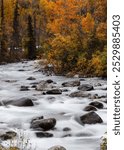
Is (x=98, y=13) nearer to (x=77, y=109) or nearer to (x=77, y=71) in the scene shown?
(x=77, y=71)

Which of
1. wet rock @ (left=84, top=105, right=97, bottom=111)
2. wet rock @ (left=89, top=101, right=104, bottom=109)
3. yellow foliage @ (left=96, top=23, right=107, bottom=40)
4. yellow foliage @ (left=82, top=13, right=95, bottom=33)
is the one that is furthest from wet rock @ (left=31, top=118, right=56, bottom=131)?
yellow foliage @ (left=82, top=13, right=95, bottom=33)

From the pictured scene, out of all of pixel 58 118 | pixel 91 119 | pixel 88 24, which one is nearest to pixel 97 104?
pixel 58 118

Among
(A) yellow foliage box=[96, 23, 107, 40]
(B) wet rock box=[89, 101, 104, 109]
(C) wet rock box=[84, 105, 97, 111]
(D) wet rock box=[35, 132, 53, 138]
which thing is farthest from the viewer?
(A) yellow foliage box=[96, 23, 107, 40]

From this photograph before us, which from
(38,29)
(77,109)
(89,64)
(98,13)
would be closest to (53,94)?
(77,109)

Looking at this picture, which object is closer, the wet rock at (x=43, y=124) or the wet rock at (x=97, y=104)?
the wet rock at (x=43, y=124)

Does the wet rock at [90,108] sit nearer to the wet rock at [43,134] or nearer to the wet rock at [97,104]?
the wet rock at [97,104]

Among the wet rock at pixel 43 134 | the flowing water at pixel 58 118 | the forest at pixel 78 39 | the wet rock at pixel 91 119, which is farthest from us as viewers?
the forest at pixel 78 39

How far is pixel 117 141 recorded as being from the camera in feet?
7.16

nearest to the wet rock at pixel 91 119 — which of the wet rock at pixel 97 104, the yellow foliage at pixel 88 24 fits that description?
the wet rock at pixel 97 104

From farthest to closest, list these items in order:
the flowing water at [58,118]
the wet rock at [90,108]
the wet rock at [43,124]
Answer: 1. the wet rock at [90,108]
2. the wet rock at [43,124]
3. the flowing water at [58,118]

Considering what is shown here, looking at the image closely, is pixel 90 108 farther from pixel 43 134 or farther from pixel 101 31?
pixel 101 31

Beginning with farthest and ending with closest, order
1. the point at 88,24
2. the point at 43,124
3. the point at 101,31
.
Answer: the point at 88,24 → the point at 101,31 → the point at 43,124

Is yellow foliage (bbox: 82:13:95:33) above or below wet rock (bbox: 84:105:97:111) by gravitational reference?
above

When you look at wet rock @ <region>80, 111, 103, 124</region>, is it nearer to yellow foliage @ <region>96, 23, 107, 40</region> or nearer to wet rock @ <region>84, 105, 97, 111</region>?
wet rock @ <region>84, 105, 97, 111</region>
